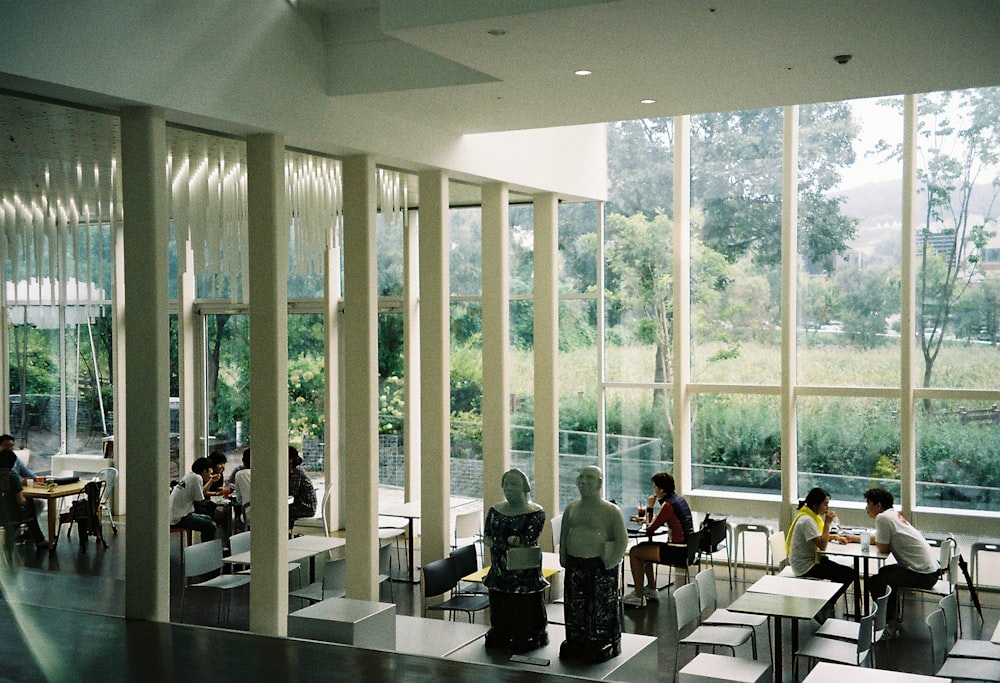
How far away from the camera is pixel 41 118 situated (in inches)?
306

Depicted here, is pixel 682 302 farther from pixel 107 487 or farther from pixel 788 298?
pixel 107 487

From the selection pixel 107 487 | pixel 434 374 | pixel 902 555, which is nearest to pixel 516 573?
pixel 434 374

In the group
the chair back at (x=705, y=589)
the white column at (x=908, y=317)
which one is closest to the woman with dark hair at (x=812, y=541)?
the chair back at (x=705, y=589)

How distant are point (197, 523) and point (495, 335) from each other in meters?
4.47

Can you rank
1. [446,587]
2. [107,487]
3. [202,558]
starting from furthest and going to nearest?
[107,487], [202,558], [446,587]

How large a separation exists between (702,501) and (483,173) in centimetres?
529

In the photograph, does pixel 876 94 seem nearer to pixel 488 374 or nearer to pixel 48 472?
pixel 488 374

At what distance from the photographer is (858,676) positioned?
21.3 feet

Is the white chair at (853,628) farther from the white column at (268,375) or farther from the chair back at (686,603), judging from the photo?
the white column at (268,375)

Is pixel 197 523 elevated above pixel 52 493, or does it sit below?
below

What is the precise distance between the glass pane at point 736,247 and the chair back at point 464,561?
4977 mm


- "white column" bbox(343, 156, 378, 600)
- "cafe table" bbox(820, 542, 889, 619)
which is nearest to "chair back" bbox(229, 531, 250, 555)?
"white column" bbox(343, 156, 378, 600)

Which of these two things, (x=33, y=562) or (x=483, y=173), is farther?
(x=33, y=562)

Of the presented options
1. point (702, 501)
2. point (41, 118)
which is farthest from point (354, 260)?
point (702, 501)
